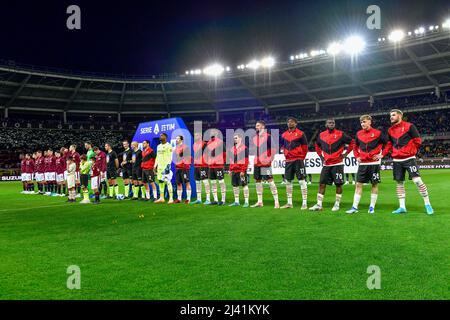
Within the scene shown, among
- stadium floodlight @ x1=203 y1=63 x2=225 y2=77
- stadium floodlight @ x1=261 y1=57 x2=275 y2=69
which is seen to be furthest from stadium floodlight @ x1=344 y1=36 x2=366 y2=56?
stadium floodlight @ x1=203 y1=63 x2=225 y2=77

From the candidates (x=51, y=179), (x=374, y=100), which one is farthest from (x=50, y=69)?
(x=374, y=100)

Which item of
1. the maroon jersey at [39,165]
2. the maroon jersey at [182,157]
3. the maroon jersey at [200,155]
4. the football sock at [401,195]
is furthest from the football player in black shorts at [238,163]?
the maroon jersey at [39,165]

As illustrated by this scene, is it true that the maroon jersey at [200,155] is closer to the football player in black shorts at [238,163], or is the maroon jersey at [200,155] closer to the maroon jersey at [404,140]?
the football player in black shorts at [238,163]

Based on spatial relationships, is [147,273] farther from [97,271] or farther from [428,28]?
[428,28]

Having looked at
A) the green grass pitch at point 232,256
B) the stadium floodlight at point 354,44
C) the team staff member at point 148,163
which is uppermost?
the stadium floodlight at point 354,44

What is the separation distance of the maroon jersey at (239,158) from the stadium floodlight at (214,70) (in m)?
40.1

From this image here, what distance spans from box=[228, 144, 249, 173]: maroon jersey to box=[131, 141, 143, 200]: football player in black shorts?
430cm

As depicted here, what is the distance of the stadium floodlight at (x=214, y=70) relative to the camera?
4953 cm

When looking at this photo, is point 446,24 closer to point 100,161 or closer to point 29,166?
point 100,161

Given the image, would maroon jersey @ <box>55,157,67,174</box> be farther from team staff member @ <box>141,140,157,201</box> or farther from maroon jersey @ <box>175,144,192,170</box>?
maroon jersey @ <box>175,144,192,170</box>

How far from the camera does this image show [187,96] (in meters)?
55.1

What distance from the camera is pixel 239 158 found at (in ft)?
36.9

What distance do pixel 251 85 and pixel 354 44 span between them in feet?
53.1
